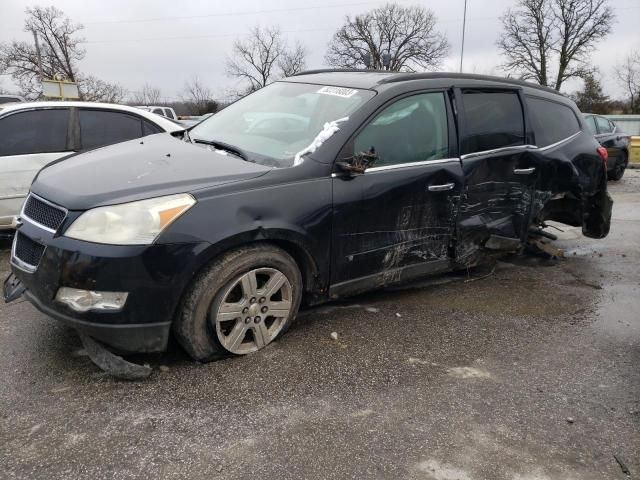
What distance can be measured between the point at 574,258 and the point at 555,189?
Answer: 125cm

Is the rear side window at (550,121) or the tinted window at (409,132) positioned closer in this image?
the tinted window at (409,132)

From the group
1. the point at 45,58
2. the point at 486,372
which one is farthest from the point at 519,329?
the point at 45,58

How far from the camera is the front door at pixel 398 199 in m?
3.38

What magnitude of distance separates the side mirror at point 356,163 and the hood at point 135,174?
483 mm

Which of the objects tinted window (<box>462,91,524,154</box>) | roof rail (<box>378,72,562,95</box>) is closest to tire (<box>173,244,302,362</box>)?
roof rail (<box>378,72,562,95</box>)

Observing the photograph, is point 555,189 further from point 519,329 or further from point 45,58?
point 45,58

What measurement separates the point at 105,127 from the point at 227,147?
274 centimetres

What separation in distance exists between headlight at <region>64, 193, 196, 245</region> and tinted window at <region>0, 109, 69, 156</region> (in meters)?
3.02

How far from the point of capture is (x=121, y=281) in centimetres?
262

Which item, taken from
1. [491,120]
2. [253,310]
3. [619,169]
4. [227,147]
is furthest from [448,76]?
[619,169]

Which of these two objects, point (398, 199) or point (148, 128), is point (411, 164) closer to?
point (398, 199)

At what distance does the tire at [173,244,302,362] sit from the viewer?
2.87m

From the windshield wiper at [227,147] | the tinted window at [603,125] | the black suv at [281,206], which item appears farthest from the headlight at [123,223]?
the tinted window at [603,125]

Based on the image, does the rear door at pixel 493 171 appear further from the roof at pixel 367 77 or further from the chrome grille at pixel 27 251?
the chrome grille at pixel 27 251
